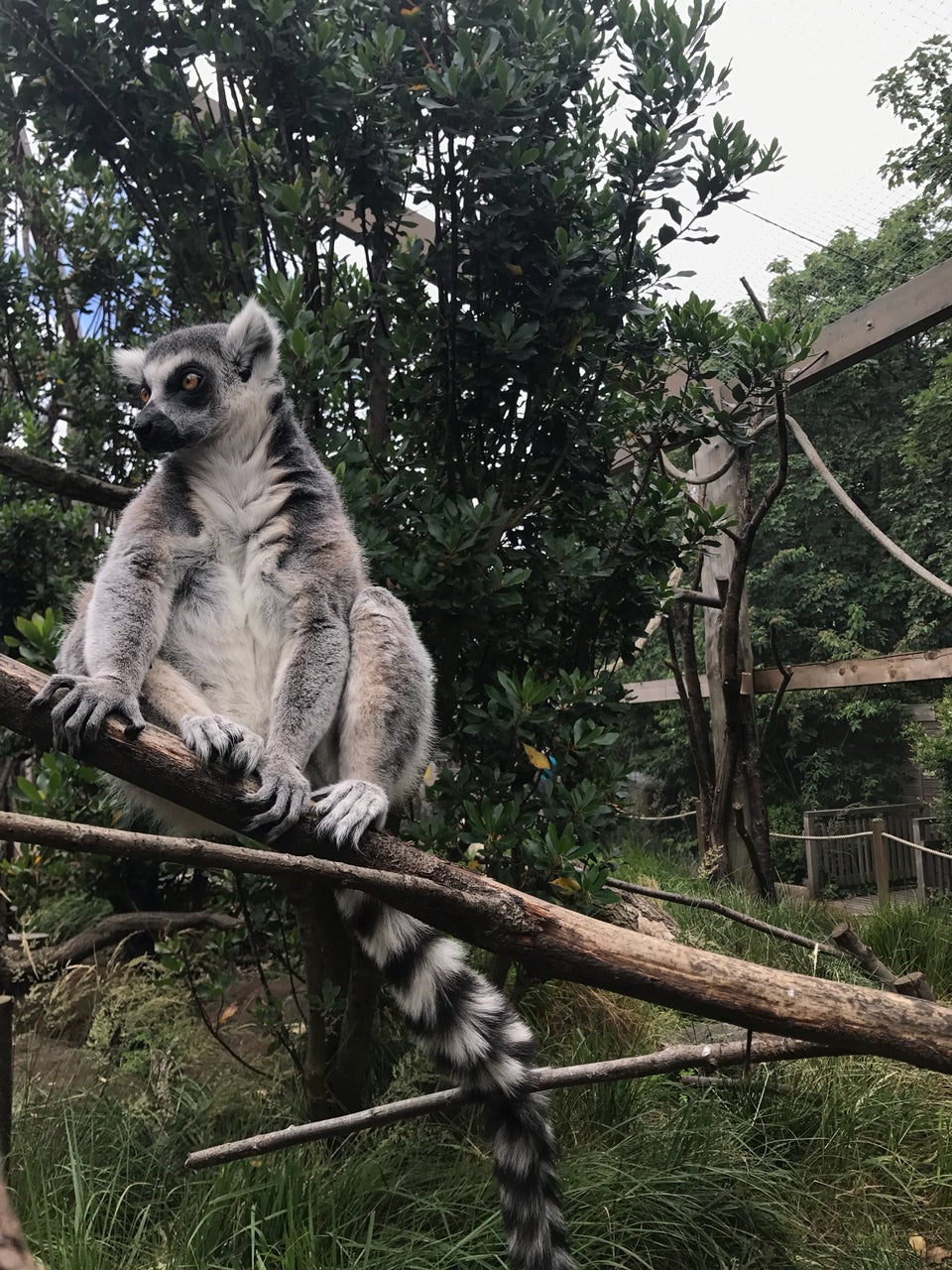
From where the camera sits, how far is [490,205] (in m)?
3.06

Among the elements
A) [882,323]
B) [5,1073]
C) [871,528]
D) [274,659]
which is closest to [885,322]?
[882,323]

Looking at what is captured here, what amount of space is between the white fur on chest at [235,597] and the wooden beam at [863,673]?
10.3 ft

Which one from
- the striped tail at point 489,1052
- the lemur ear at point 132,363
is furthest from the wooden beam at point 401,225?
the striped tail at point 489,1052

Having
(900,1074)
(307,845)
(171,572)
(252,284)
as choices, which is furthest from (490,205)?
(900,1074)

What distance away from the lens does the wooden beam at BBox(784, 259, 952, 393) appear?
5102 millimetres

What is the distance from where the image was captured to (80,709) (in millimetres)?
1908

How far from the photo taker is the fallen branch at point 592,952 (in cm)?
183

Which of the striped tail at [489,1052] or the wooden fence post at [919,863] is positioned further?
the wooden fence post at [919,863]

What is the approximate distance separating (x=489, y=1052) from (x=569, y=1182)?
1087 millimetres

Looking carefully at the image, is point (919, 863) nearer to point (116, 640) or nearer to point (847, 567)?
point (847, 567)

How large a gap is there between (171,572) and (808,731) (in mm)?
12786

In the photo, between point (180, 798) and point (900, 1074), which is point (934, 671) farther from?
point (180, 798)

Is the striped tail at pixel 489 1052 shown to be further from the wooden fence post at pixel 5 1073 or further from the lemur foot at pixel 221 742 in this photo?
the wooden fence post at pixel 5 1073

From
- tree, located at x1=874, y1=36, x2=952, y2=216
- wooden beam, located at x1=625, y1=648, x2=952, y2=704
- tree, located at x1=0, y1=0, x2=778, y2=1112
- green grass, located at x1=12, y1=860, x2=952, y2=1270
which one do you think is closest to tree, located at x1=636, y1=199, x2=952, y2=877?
tree, located at x1=874, y1=36, x2=952, y2=216
